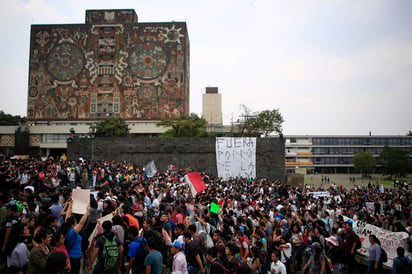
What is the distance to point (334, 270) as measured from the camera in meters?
5.80

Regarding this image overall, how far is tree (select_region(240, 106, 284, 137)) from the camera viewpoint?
117 ft

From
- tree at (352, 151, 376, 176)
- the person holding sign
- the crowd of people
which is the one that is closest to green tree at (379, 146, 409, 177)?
tree at (352, 151, 376, 176)

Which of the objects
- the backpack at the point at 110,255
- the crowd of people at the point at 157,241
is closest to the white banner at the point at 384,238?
the crowd of people at the point at 157,241

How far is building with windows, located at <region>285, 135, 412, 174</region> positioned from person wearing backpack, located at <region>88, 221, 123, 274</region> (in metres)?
60.5

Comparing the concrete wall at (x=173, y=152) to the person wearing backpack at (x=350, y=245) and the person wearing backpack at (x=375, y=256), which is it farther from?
the person wearing backpack at (x=375, y=256)

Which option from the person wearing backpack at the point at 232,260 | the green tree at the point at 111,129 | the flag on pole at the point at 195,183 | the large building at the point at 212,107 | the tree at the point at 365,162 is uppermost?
the large building at the point at 212,107

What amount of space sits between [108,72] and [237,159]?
2791cm

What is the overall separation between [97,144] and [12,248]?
2208cm

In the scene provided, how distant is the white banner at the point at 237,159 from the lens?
2411cm

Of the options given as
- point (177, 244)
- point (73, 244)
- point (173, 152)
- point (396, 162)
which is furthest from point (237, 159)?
point (396, 162)

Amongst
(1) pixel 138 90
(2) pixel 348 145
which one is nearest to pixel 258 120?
(1) pixel 138 90

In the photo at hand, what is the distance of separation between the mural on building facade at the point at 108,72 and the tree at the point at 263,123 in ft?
37.3

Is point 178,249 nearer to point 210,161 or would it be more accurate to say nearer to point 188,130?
point 210,161

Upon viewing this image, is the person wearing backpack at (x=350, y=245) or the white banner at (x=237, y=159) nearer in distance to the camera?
the person wearing backpack at (x=350, y=245)
